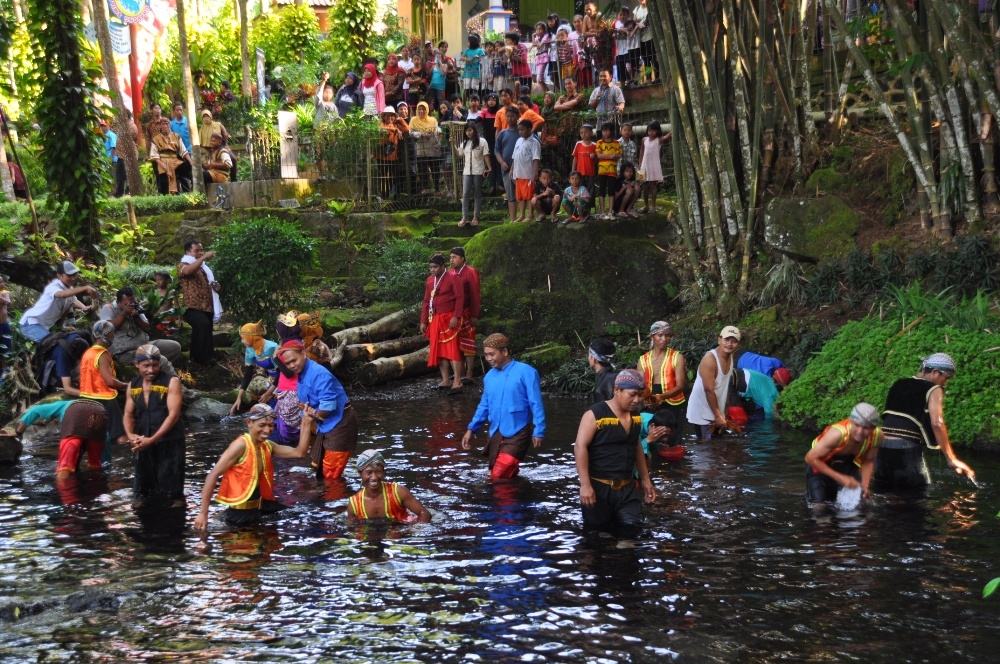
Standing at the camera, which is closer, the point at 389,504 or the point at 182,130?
the point at 389,504

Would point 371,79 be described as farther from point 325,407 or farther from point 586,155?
point 325,407

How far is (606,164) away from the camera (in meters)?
18.0

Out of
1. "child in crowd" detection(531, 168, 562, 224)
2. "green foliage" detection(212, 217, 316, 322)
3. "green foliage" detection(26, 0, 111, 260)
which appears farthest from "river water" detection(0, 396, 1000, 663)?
"child in crowd" detection(531, 168, 562, 224)

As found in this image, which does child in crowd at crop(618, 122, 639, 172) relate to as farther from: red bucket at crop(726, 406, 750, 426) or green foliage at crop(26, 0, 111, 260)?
green foliage at crop(26, 0, 111, 260)

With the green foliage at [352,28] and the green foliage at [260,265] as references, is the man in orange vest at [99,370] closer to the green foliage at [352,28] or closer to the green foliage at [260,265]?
the green foliage at [260,265]

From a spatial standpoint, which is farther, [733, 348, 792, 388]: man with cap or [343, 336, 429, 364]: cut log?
[343, 336, 429, 364]: cut log

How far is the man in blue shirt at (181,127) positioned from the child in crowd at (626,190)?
1133 cm

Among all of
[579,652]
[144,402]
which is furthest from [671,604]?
[144,402]

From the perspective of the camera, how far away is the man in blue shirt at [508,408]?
1023cm

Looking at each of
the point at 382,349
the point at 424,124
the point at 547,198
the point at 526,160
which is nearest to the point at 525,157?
the point at 526,160

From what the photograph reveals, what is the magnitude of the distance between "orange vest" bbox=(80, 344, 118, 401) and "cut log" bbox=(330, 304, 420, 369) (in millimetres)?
4762

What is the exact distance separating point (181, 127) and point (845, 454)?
20381mm

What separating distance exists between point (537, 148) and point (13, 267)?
322 inches

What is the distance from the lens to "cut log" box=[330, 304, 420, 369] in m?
16.3
